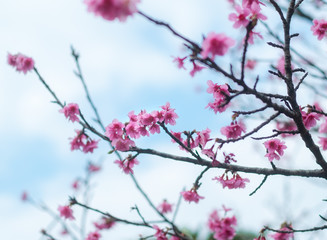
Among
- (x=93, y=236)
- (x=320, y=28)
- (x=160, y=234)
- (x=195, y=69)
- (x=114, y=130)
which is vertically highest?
(x=320, y=28)

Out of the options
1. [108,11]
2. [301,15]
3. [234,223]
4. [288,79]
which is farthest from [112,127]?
[301,15]

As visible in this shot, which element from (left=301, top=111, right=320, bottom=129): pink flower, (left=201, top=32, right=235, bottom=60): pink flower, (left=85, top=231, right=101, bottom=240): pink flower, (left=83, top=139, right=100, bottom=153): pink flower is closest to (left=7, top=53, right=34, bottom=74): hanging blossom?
(left=83, top=139, right=100, bottom=153): pink flower

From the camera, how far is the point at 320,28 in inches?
108

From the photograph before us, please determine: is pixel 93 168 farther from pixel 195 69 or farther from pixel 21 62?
pixel 195 69

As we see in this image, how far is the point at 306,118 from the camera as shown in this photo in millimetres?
2371

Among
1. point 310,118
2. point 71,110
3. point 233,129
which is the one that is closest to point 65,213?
point 71,110

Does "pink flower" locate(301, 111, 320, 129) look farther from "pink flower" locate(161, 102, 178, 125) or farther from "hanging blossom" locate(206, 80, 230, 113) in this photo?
"pink flower" locate(161, 102, 178, 125)

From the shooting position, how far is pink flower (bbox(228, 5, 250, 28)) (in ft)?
5.94

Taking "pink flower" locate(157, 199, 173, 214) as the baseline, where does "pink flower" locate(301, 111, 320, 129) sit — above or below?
below

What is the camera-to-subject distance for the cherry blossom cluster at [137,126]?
7.93ft

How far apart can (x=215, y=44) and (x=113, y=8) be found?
551 millimetres

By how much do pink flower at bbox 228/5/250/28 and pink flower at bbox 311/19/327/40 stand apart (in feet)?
4.33

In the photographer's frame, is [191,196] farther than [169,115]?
Yes

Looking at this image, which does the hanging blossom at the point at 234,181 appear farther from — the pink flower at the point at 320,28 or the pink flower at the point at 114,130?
the pink flower at the point at 320,28
